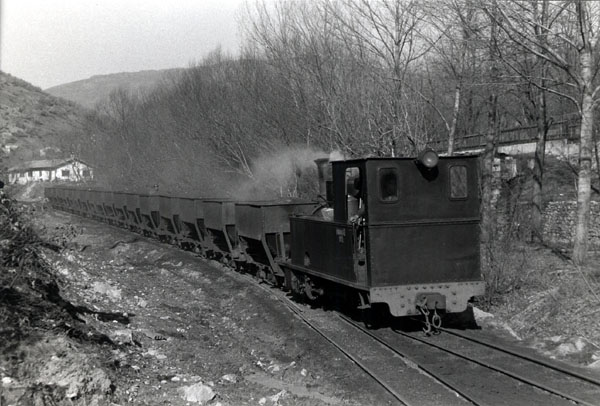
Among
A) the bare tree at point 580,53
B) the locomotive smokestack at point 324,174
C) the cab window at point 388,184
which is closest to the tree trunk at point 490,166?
the bare tree at point 580,53

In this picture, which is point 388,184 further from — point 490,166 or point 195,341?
point 490,166

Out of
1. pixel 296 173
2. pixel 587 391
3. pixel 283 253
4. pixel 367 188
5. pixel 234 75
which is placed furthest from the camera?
pixel 234 75

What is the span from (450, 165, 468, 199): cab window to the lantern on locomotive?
15 millimetres

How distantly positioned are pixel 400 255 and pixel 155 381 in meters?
3.80

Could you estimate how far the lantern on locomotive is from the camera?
8.46 metres

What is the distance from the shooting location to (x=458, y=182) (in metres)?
8.80

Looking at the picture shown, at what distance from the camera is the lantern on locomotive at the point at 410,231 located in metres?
8.46

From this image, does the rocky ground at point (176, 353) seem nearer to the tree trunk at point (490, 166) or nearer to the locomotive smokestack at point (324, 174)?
the locomotive smokestack at point (324, 174)

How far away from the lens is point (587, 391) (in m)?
6.31

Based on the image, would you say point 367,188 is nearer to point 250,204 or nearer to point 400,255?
point 400,255

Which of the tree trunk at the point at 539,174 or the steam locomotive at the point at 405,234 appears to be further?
the tree trunk at the point at 539,174

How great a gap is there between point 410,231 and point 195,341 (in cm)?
366

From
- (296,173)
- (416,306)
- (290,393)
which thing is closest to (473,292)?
(416,306)

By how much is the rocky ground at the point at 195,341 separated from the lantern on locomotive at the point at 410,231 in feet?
3.99
